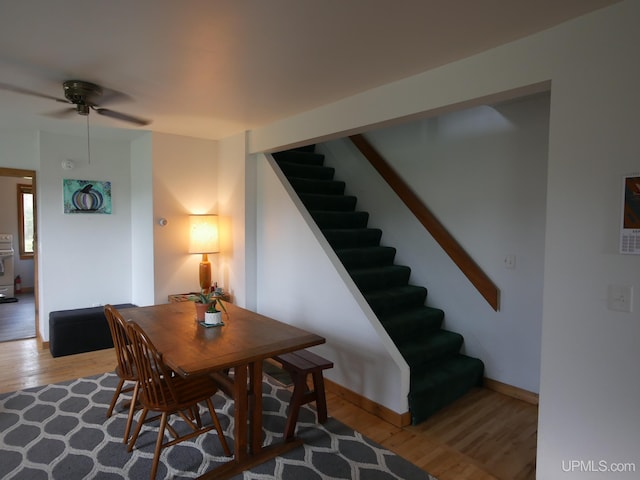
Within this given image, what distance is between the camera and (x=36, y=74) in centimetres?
244

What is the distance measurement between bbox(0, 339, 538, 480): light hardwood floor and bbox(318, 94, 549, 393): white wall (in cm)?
37

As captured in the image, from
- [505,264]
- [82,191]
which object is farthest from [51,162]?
[505,264]

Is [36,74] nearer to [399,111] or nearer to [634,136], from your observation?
[399,111]

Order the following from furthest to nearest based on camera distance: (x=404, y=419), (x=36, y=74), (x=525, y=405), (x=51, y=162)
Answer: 1. (x=51, y=162)
2. (x=525, y=405)
3. (x=404, y=419)
4. (x=36, y=74)

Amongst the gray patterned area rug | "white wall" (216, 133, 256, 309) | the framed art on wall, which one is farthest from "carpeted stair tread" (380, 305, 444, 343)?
the framed art on wall

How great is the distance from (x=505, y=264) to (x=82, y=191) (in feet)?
14.5

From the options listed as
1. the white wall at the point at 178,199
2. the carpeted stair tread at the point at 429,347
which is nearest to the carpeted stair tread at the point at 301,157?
the white wall at the point at 178,199

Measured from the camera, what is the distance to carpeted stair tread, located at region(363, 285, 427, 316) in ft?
11.1

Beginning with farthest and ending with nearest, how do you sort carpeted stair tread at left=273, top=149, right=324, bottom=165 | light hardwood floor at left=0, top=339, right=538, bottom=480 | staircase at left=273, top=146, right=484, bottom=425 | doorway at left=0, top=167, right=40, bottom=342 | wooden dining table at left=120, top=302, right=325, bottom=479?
doorway at left=0, top=167, right=40, bottom=342
carpeted stair tread at left=273, top=149, right=324, bottom=165
staircase at left=273, top=146, right=484, bottom=425
light hardwood floor at left=0, top=339, right=538, bottom=480
wooden dining table at left=120, top=302, right=325, bottom=479

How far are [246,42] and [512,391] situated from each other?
128 inches

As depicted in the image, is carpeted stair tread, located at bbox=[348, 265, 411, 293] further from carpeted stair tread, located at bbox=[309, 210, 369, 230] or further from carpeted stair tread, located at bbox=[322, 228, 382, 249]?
carpeted stair tread, located at bbox=[309, 210, 369, 230]

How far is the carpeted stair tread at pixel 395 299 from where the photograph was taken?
3.38 metres

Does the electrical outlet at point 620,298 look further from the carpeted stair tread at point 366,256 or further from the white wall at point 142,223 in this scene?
the white wall at point 142,223

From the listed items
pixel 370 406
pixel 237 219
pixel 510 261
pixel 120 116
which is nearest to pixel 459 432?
pixel 370 406
